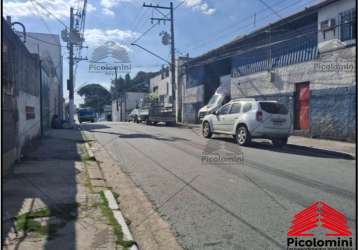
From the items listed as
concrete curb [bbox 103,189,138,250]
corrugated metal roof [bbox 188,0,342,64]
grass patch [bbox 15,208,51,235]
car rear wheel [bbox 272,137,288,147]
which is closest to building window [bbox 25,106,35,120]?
concrete curb [bbox 103,189,138,250]

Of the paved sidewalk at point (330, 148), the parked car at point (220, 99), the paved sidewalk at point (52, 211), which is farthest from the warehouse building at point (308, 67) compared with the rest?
the paved sidewalk at point (52, 211)

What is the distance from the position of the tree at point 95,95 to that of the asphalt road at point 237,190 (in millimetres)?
88971

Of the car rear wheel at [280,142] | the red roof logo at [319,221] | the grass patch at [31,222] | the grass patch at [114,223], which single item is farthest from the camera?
the car rear wheel at [280,142]

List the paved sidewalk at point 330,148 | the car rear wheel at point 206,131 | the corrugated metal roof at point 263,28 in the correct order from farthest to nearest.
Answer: the corrugated metal roof at point 263,28 < the car rear wheel at point 206,131 < the paved sidewalk at point 330,148

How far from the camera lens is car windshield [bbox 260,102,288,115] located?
14.3 m

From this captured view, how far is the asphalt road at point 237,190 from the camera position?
15.9 feet

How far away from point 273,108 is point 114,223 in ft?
34.6

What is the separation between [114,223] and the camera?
5.14 m

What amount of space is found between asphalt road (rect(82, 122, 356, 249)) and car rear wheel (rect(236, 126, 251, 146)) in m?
1.92

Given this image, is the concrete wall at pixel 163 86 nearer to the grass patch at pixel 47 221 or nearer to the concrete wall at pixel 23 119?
the concrete wall at pixel 23 119

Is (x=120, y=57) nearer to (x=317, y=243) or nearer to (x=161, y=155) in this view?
(x=161, y=155)

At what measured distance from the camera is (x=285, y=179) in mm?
8031

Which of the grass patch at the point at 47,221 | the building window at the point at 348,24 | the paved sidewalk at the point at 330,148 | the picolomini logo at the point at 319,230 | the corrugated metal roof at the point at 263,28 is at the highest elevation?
the corrugated metal roof at the point at 263,28

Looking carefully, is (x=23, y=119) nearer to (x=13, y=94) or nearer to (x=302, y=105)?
(x=13, y=94)
